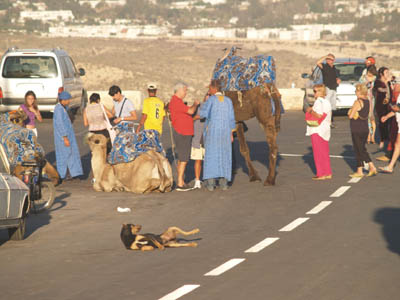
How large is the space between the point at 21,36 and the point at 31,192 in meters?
100.0

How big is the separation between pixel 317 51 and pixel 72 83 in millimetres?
89012

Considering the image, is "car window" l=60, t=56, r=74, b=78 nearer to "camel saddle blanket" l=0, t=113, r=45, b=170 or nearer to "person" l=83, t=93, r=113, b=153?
"person" l=83, t=93, r=113, b=153

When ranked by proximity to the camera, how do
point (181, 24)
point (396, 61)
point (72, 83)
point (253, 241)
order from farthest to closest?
point (181, 24)
point (396, 61)
point (72, 83)
point (253, 241)

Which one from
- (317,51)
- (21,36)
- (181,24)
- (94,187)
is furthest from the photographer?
(181,24)

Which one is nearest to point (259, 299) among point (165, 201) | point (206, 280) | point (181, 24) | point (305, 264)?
point (206, 280)

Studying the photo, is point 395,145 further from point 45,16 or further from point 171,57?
point 45,16

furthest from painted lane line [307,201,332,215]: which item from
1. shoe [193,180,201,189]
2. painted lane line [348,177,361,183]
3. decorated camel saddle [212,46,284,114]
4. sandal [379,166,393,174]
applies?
sandal [379,166,393,174]

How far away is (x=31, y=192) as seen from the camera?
47.6ft

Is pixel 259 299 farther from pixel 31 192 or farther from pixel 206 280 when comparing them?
pixel 31 192

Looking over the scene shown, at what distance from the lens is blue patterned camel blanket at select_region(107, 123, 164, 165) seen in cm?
1722

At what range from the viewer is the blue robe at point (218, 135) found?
17.3m

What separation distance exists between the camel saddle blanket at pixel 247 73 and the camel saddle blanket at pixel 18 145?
14.1ft

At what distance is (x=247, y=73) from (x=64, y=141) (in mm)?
3542

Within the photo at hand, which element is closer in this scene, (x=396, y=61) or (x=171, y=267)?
(x=171, y=267)
